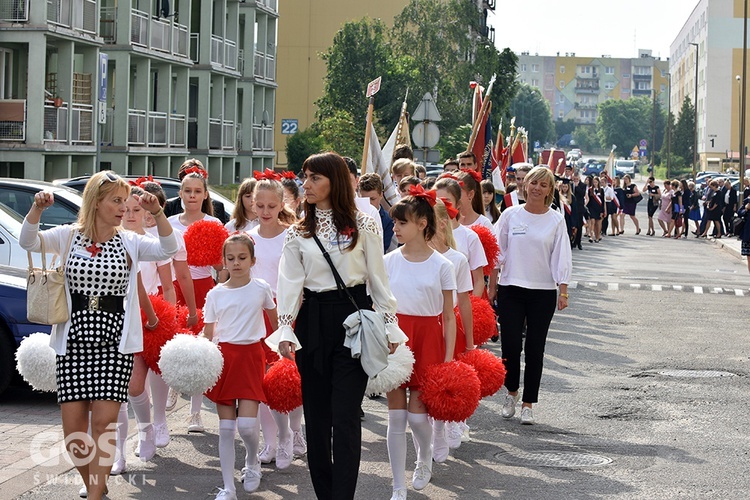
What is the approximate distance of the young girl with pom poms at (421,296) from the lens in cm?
740

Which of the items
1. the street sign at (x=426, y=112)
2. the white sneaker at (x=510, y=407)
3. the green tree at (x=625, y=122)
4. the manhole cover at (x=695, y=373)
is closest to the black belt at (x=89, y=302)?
the white sneaker at (x=510, y=407)

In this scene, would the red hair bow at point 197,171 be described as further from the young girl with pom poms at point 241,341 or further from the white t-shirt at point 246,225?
the young girl with pom poms at point 241,341

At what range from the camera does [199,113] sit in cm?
4556

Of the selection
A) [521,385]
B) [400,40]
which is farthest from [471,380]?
[400,40]

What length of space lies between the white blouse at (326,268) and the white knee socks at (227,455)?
1.03 meters

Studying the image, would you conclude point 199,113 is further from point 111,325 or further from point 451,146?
point 111,325

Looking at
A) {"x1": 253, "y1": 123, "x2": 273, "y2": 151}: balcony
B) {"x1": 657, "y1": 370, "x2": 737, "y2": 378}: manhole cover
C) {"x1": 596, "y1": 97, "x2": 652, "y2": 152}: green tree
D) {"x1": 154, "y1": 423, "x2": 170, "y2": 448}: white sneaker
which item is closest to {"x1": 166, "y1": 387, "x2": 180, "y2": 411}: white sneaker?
{"x1": 154, "y1": 423, "x2": 170, "y2": 448}: white sneaker

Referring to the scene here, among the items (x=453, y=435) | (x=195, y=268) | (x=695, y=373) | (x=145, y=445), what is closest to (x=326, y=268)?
(x=145, y=445)

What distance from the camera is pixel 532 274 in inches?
387

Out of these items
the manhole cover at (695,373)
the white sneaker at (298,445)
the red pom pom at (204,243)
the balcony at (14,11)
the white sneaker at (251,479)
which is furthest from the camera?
the balcony at (14,11)

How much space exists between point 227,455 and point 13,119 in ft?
80.5

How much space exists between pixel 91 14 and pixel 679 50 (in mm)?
130997

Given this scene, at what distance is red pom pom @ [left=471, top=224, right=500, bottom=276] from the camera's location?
383 inches

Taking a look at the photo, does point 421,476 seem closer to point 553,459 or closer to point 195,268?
point 553,459
